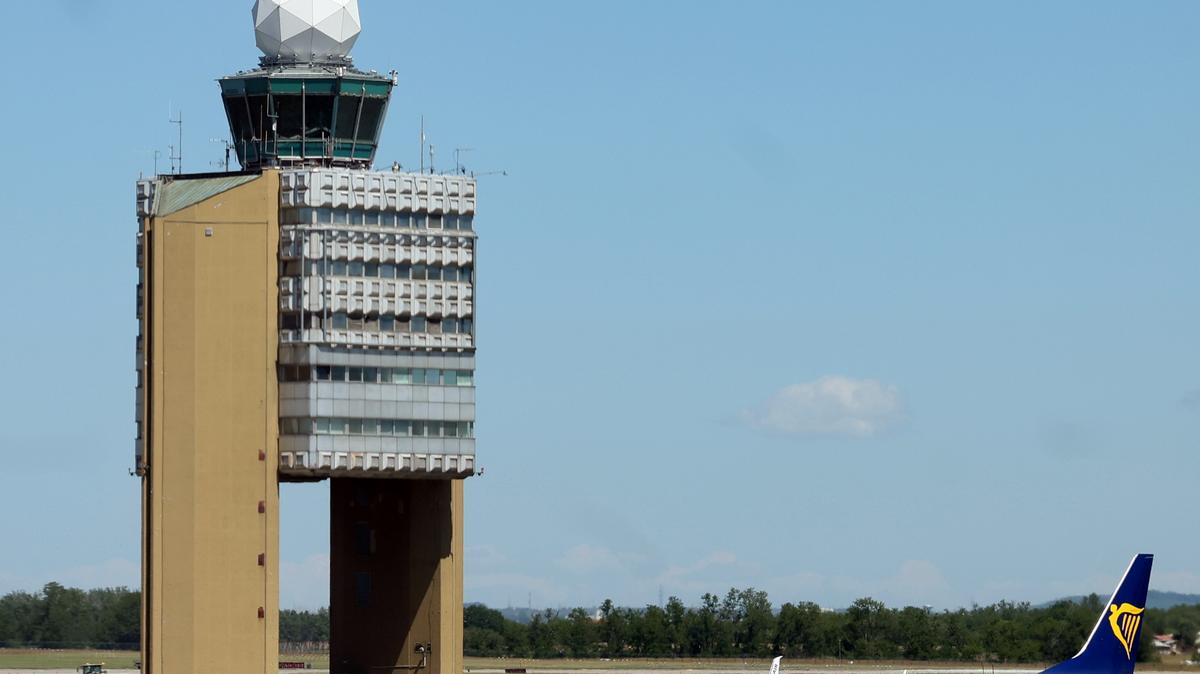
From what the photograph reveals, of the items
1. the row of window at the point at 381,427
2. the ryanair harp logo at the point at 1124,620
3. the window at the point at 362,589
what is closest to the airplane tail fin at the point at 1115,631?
the ryanair harp logo at the point at 1124,620

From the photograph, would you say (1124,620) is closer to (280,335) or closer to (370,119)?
(280,335)

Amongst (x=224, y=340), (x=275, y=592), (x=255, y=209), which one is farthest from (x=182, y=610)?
(x=255, y=209)

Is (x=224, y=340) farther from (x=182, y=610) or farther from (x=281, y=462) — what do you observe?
(x=182, y=610)

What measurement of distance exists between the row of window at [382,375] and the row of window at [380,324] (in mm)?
2116

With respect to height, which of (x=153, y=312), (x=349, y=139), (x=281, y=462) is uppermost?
(x=349, y=139)

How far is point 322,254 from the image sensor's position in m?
119

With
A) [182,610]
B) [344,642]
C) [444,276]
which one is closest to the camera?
[182,610]

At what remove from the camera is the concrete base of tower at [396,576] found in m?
128

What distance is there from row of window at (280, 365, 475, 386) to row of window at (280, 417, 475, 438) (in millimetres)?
2195

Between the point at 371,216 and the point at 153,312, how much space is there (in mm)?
13041

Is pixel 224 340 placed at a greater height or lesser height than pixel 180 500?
greater

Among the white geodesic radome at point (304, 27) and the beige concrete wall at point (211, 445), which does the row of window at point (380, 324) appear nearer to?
the beige concrete wall at point (211, 445)

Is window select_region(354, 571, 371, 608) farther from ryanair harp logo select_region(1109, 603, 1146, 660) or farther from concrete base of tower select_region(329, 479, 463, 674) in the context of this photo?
ryanair harp logo select_region(1109, 603, 1146, 660)

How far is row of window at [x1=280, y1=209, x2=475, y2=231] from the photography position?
119000 mm
